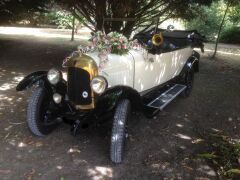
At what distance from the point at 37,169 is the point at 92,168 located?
2.46 feet

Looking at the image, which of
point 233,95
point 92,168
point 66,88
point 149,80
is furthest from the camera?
point 233,95

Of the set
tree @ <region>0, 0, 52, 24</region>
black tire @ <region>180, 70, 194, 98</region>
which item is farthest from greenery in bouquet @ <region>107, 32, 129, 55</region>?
tree @ <region>0, 0, 52, 24</region>

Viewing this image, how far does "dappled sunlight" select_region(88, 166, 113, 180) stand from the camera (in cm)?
415

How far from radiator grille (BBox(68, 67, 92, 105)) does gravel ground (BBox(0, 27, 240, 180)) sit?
2.55 ft

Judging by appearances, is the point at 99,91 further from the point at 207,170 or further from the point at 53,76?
the point at 207,170

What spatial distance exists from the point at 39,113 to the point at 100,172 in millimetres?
1521

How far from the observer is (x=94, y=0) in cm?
1047

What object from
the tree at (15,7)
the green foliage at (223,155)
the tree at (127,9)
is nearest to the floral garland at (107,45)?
the green foliage at (223,155)

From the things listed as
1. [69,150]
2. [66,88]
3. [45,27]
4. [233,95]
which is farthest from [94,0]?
[45,27]

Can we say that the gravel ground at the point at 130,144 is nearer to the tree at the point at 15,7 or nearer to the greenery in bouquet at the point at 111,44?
the greenery in bouquet at the point at 111,44

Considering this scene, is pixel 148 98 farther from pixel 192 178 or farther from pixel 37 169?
pixel 37 169

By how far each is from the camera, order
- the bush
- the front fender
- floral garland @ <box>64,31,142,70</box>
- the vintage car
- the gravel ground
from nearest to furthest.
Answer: the gravel ground
the vintage car
floral garland @ <box>64,31,142,70</box>
the front fender
the bush

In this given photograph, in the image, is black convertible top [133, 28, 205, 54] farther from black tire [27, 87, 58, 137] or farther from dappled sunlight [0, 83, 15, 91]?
dappled sunlight [0, 83, 15, 91]

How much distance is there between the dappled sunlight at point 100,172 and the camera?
163 inches
